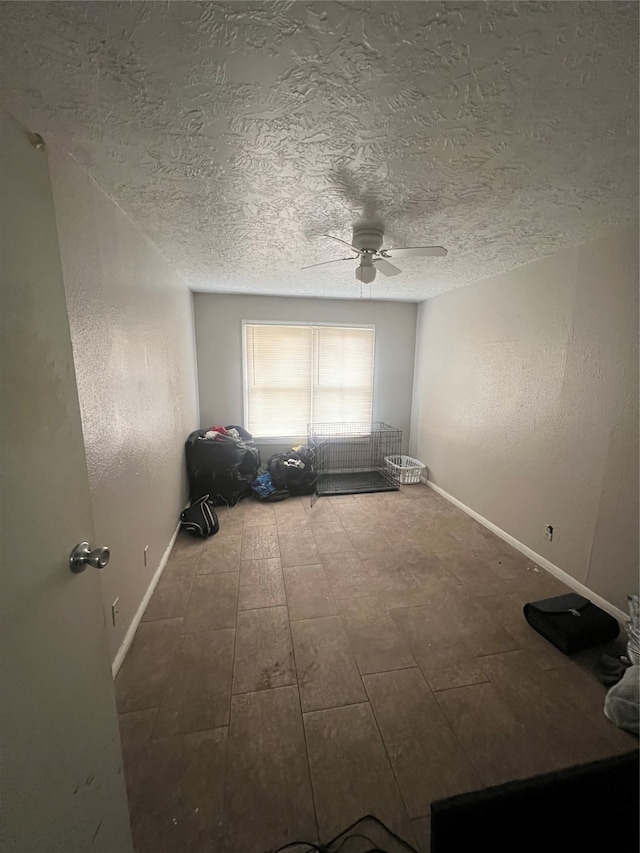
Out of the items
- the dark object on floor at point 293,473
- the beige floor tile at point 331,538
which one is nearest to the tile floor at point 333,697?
the beige floor tile at point 331,538

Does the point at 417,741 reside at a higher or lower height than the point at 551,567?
lower

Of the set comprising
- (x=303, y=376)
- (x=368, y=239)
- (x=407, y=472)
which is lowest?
(x=407, y=472)

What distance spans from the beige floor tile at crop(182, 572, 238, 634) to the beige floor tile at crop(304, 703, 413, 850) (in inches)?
30.5

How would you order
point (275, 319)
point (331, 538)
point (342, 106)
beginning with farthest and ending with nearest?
point (275, 319)
point (331, 538)
point (342, 106)

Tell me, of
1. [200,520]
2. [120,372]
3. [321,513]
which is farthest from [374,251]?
[200,520]

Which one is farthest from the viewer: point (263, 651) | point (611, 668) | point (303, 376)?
point (303, 376)

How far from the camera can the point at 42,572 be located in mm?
690

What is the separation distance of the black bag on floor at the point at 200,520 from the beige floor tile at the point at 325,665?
1294 mm

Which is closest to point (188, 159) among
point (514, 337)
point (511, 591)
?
point (514, 337)

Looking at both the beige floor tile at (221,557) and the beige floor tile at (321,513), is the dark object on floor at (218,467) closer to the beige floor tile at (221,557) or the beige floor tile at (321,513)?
the beige floor tile at (221,557)

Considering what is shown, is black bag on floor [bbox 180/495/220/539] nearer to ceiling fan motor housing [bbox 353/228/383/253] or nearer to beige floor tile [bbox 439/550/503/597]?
beige floor tile [bbox 439/550/503/597]

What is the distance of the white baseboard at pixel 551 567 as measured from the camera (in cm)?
195

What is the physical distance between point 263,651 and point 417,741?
0.82 m

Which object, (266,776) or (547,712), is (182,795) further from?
(547,712)
